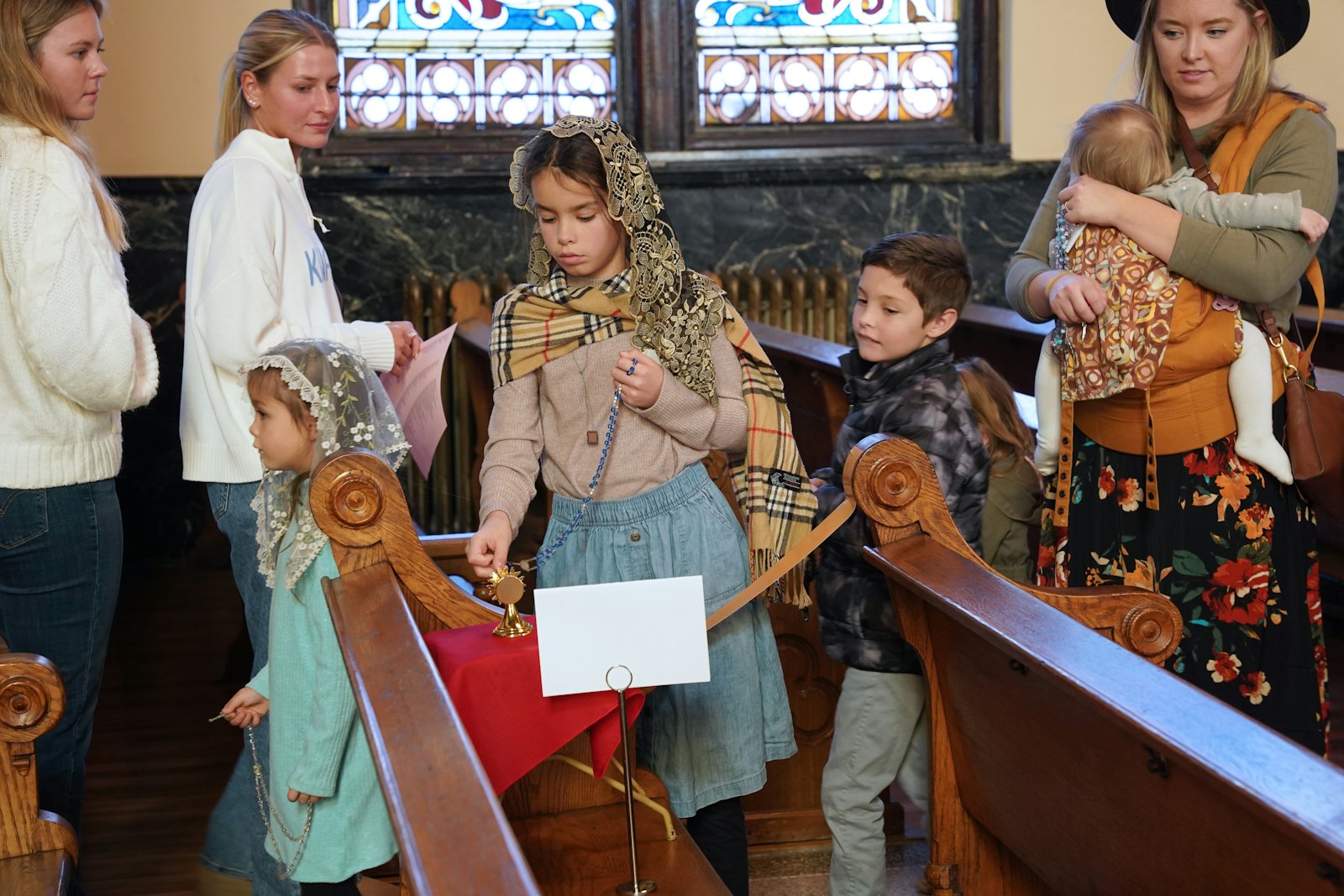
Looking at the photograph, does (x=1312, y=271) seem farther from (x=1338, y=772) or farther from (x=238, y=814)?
(x=238, y=814)

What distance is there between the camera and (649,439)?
84.7 inches

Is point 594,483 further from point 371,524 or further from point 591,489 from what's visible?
point 371,524

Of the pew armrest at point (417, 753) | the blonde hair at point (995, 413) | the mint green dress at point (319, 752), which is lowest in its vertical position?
the mint green dress at point (319, 752)

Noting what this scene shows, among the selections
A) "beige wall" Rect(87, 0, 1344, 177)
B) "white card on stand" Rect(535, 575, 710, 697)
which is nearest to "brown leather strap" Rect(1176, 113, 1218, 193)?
"white card on stand" Rect(535, 575, 710, 697)

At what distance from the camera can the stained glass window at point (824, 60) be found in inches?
250

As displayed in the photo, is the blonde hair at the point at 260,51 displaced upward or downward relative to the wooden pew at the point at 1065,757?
upward

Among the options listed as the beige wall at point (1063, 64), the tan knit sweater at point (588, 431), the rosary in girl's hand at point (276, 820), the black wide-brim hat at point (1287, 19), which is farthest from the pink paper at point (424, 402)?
the beige wall at point (1063, 64)

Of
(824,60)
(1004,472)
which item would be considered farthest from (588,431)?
(824,60)

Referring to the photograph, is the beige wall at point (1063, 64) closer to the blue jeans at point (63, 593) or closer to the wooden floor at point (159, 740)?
the wooden floor at point (159, 740)

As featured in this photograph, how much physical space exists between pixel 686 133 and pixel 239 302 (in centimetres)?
416

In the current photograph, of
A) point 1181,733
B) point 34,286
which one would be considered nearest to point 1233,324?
point 1181,733

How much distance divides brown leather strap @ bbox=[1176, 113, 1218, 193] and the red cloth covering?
51.9 inches

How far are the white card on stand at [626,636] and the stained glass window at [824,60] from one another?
195 inches

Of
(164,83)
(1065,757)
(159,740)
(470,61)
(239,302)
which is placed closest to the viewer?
(1065,757)
